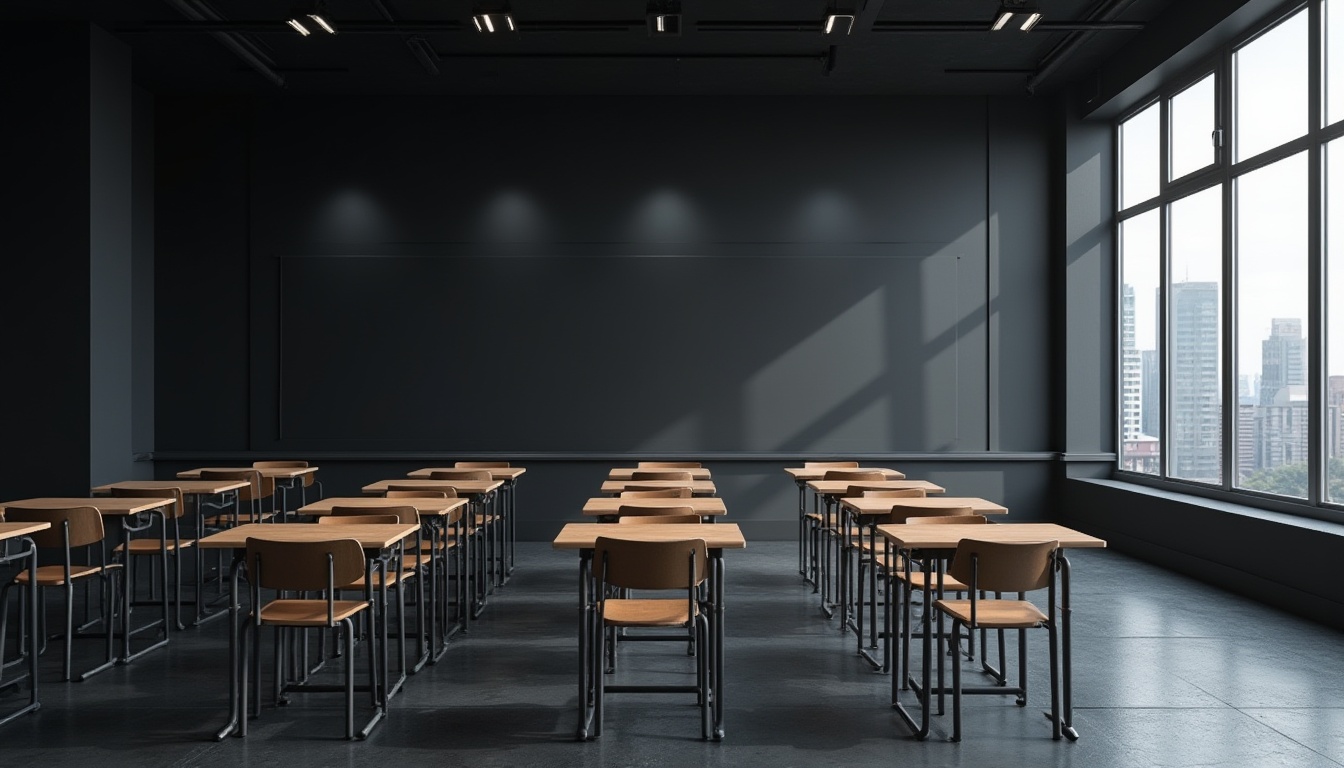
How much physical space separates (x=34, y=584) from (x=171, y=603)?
243cm

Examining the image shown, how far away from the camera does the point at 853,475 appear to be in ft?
24.5

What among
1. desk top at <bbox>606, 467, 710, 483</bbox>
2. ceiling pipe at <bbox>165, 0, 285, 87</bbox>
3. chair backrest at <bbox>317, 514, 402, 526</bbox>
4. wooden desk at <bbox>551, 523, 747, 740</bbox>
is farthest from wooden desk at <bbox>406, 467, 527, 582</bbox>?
ceiling pipe at <bbox>165, 0, 285, 87</bbox>

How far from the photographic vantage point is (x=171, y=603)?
6.77m

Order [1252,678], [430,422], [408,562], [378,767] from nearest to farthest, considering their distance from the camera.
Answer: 1. [378,767]
2. [1252,678]
3. [408,562]
4. [430,422]

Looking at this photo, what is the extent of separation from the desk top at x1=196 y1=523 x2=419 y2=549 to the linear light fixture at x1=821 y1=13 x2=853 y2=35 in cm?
436

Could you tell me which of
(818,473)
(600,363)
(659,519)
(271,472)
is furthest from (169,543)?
(818,473)

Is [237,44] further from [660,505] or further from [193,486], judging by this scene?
[660,505]

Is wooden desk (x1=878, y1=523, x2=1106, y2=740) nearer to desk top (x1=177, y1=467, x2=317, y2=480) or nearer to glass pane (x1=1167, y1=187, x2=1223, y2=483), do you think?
glass pane (x1=1167, y1=187, x2=1223, y2=483)

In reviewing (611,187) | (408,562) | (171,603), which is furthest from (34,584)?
(611,187)

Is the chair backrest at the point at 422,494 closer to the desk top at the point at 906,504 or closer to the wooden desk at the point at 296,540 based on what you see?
the wooden desk at the point at 296,540

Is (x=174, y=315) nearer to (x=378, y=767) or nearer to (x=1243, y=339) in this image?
(x=378, y=767)

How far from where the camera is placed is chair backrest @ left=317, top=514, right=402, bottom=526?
4.89 m

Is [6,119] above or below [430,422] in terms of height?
above

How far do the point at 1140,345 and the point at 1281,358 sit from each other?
2.29 metres
